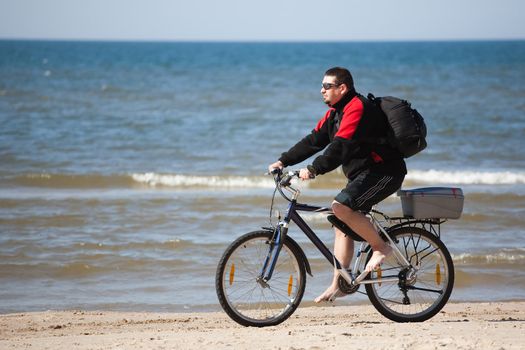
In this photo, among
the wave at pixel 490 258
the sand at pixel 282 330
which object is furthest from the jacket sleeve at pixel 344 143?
the wave at pixel 490 258

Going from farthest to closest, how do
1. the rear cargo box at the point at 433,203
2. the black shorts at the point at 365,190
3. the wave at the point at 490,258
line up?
the wave at the point at 490,258 → the rear cargo box at the point at 433,203 → the black shorts at the point at 365,190

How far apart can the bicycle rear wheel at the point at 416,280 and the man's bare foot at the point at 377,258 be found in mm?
143

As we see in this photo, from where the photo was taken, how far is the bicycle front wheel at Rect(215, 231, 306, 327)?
17.6 feet

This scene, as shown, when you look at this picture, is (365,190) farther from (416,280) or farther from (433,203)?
(416,280)

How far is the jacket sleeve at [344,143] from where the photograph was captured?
512 centimetres

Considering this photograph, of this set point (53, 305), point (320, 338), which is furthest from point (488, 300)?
point (53, 305)

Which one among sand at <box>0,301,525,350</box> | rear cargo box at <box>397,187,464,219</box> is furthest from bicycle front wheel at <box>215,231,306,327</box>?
rear cargo box at <box>397,187,464,219</box>

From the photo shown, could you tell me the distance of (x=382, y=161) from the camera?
5.31m

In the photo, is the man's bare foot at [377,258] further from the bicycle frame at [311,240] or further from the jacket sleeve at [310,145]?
the jacket sleeve at [310,145]

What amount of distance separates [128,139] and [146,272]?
1154cm

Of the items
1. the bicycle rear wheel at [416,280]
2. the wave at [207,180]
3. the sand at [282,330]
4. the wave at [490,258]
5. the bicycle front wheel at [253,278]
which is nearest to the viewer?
the sand at [282,330]

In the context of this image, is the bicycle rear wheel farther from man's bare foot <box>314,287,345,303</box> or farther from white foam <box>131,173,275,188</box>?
white foam <box>131,173,275,188</box>

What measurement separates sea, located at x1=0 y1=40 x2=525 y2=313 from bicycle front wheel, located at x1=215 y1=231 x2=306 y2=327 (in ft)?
4.65

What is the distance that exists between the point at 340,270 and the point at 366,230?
14.0 inches
